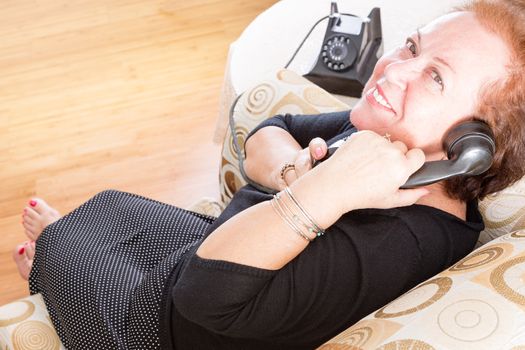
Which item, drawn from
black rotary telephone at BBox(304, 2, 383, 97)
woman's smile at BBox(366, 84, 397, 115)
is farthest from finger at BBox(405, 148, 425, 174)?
black rotary telephone at BBox(304, 2, 383, 97)

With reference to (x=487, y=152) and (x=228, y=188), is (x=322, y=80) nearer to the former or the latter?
(x=228, y=188)

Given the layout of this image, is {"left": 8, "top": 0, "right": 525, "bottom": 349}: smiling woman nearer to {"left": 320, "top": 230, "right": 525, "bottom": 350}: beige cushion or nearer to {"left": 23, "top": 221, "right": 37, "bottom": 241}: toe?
{"left": 320, "top": 230, "right": 525, "bottom": 350}: beige cushion

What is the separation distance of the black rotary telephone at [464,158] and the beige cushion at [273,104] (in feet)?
1.57

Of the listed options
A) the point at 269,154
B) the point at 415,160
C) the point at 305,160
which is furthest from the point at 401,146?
the point at 269,154

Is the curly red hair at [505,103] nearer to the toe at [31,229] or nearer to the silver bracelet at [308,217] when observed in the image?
the silver bracelet at [308,217]

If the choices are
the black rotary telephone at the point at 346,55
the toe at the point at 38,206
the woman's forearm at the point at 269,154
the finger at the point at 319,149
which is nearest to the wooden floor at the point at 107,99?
the toe at the point at 38,206

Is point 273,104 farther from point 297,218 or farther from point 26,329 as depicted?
point 26,329

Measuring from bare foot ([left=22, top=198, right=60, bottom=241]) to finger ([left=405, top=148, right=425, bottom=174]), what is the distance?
42.8 inches

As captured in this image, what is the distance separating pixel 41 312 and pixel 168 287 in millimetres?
338

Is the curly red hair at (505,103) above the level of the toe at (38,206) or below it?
above

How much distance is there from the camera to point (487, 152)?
0.99 m

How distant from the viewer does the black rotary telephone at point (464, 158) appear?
98 cm

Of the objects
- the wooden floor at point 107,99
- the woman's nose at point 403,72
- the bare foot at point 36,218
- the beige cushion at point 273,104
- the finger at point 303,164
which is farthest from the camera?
the wooden floor at point 107,99

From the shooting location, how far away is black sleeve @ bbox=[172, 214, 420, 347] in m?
0.99
